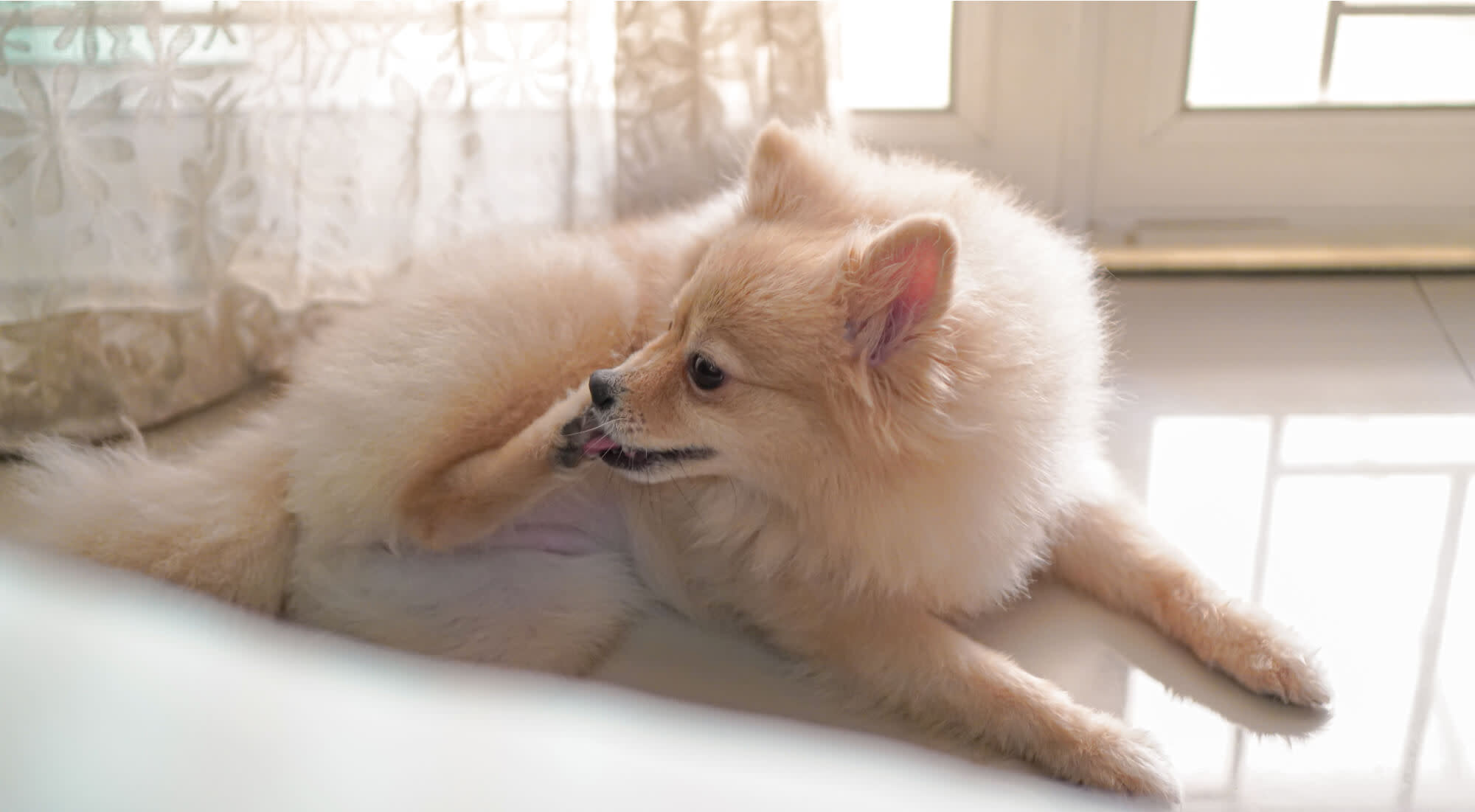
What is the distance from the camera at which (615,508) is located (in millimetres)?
1635

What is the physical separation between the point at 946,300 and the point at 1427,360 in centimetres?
140

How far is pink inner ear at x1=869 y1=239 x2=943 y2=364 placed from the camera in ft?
3.79

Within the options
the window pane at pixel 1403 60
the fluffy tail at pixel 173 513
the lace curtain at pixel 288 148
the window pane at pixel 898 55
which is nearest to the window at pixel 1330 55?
the window pane at pixel 1403 60

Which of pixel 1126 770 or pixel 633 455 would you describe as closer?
pixel 1126 770

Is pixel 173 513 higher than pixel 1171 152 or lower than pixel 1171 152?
lower

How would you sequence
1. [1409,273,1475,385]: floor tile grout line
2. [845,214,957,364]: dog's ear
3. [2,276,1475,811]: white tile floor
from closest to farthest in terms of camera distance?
1. [845,214,957,364]: dog's ear
2. [2,276,1475,811]: white tile floor
3. [1409,273,1475,385]: floor tile grout line

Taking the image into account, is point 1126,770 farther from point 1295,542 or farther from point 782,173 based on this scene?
point 782,173

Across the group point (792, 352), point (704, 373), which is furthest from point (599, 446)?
point (792, 352)

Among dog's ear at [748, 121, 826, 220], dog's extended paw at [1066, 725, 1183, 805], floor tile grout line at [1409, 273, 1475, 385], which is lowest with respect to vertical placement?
dog's extended paw at [1066, 725, 1183, 805]

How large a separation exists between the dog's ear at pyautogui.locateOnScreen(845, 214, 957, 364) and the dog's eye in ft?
0.55

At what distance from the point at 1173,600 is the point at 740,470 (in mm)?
626

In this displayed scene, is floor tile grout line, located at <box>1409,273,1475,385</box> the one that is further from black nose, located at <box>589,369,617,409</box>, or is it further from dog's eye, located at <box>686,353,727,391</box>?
black nose, located at <box>589,369,617,409</box>

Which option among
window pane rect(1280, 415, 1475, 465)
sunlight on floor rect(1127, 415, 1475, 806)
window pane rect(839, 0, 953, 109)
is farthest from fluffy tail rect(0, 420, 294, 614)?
window pane rect(1280, 415, 1475, 465)

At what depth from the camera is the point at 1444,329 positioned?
7.13 ft
